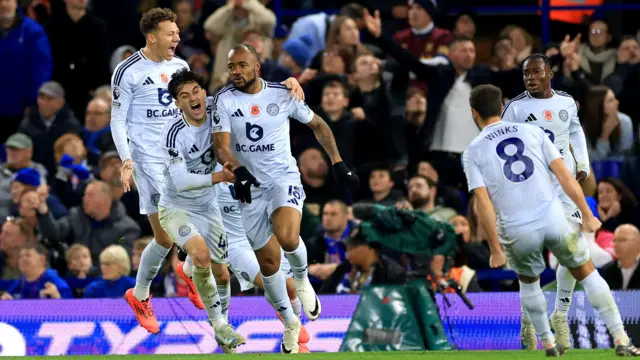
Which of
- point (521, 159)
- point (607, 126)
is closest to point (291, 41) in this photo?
point (607, 126)

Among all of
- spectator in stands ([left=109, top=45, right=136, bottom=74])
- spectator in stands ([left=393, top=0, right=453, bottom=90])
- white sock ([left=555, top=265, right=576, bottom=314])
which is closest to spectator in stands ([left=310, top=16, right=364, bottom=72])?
spectator in stands ([left=393, top=0, right=453, bottom=90])

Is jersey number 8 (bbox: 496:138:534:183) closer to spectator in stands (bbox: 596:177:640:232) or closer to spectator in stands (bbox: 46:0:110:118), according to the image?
spectator in stands (bbox: 596:177:640:232)

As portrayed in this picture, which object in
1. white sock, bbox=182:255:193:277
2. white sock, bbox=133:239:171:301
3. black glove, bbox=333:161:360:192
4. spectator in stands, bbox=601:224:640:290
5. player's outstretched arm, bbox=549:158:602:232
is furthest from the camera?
spectator in stands, bbox=601:224:640:290

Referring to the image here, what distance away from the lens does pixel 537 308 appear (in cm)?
1066

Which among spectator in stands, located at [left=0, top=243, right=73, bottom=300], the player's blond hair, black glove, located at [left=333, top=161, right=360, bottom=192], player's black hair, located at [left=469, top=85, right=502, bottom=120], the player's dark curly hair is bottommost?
spectator in stands, located at [left=0, top=243, right=73, bottom=300]

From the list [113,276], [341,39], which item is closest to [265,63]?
[341,39]

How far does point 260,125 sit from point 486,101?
2457 mm

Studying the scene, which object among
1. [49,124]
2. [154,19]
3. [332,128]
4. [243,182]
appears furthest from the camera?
[49,124]

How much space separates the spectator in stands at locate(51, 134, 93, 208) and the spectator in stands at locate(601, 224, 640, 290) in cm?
618

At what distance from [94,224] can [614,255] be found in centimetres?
581

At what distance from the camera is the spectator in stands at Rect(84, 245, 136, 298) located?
15281 millimetres

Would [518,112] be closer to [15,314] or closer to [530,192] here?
[530,192]

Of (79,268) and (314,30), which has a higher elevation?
(314,30)

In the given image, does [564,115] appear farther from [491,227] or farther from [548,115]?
[491,227]
